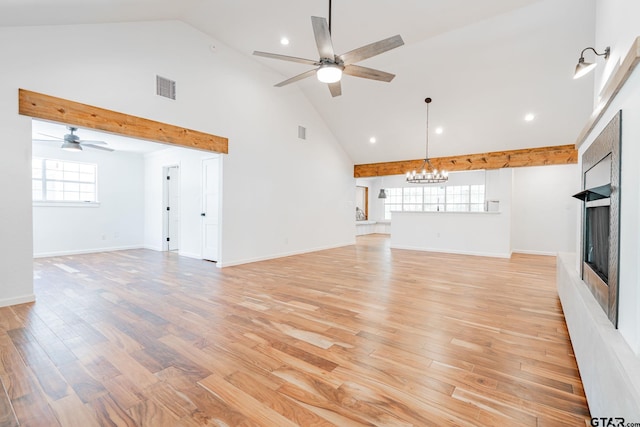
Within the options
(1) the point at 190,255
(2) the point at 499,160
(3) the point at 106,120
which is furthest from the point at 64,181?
(2) the point at 499,160

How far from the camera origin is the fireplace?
1538 mm

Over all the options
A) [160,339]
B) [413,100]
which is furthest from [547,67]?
[160,339]

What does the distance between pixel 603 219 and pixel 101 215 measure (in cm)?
897

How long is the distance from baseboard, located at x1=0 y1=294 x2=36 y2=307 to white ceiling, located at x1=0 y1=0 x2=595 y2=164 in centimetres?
290

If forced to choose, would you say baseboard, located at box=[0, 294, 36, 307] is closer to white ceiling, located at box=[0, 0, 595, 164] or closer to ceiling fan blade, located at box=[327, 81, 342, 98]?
white ceiling, located at box=[0, 0, 595, 164]

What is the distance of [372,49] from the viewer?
9.12 ft

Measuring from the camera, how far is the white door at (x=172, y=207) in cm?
741

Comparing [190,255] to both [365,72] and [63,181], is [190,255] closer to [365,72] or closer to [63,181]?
[63,181]

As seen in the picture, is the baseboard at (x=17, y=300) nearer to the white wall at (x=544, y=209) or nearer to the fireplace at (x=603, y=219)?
the fireplace at (x=603, y=219)

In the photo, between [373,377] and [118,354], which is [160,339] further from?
[373,377]

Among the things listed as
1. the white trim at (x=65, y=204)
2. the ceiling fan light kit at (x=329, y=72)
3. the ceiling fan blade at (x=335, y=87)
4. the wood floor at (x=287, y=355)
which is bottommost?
the wood floor at (x=287, y=355)

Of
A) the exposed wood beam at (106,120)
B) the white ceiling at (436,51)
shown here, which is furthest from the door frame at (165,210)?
the white ceiling at (436,51)

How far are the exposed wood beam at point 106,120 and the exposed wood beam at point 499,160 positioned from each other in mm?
5296

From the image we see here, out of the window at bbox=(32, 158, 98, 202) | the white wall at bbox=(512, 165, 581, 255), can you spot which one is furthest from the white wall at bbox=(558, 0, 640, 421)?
the window at bbox=(32, 158, 98, 202)
